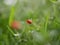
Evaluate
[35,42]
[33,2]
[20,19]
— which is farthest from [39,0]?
[35,42]

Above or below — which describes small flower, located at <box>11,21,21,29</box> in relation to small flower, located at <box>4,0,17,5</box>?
below

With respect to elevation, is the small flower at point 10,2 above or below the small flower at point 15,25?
above

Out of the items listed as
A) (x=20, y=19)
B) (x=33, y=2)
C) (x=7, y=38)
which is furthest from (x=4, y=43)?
(x=33, y=2)

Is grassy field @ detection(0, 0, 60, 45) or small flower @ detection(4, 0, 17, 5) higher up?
small flower @ detection(4, 0, 17, 5)

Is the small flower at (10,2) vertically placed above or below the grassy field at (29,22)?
above

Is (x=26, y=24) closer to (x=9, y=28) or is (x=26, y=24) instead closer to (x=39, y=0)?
(x=9, y=28)

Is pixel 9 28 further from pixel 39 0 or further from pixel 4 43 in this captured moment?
pixel 39 0

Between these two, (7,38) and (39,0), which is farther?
(39,0)
